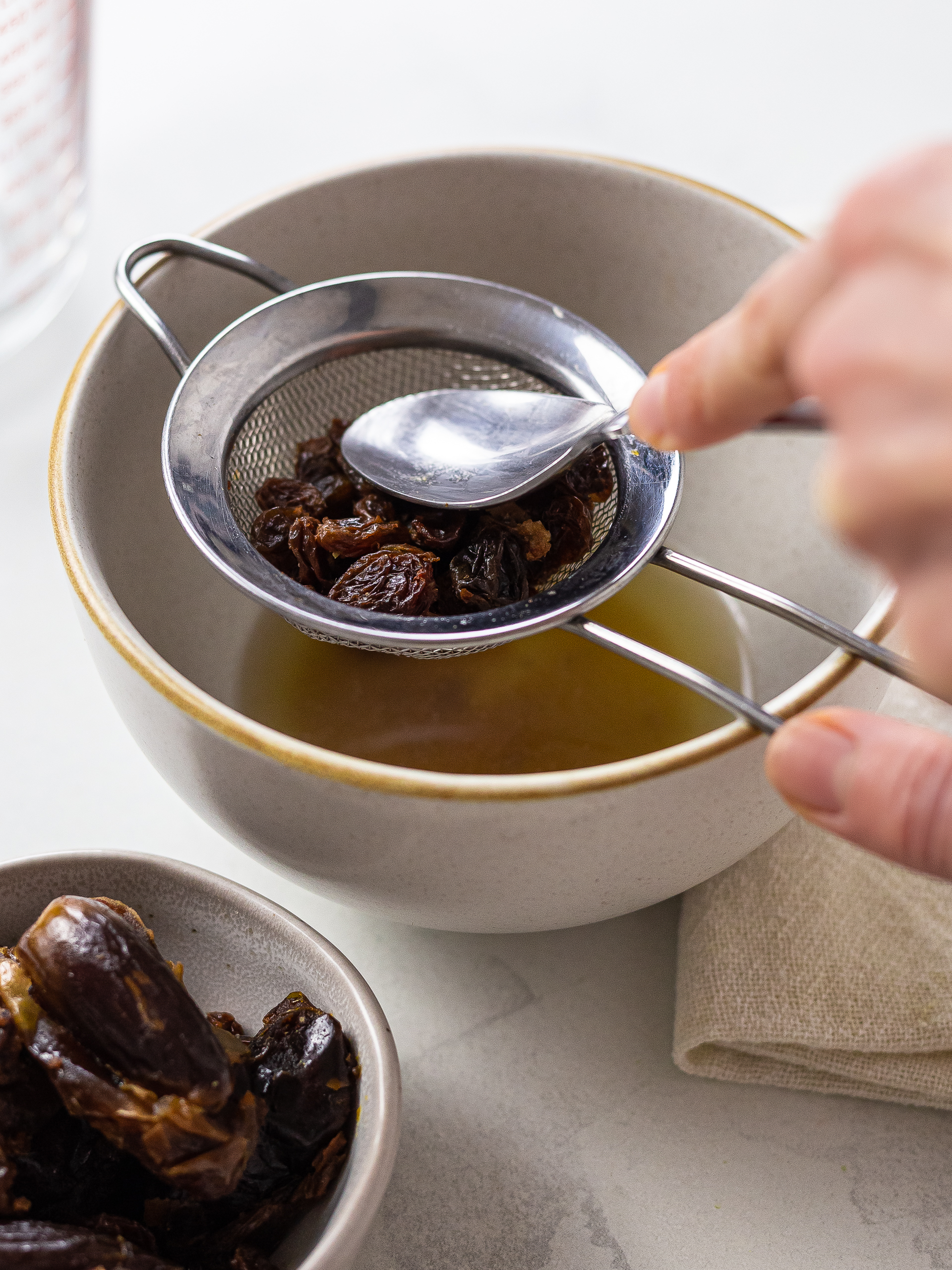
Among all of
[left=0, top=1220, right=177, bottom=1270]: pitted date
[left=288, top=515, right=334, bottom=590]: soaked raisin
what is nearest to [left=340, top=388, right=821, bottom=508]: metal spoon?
[left=288, top=515, right=334, bottom=590]: soaked raisin

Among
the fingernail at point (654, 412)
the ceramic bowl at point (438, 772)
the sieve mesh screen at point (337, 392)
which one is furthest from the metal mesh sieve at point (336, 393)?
the fingernail at point (654, 412)

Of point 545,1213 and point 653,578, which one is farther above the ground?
point 653,578

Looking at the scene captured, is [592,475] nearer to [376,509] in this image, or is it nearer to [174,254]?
[376,509]

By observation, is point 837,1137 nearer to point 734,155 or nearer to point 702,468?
point 702,468

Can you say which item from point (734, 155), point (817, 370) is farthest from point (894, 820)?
point (734, 155)

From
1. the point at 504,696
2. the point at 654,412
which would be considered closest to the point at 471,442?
the point at 504,696

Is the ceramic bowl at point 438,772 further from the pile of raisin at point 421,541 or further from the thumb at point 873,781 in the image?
the pile of raisin at point 421,541
